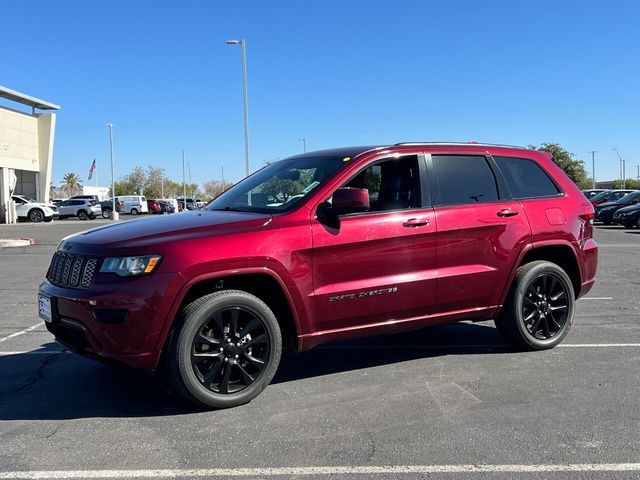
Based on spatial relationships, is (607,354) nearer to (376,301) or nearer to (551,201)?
(551,201)

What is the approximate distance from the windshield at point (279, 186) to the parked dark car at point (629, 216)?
925 inches

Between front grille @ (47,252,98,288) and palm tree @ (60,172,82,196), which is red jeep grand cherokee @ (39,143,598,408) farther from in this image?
palm tree @ (60,172,82,196)

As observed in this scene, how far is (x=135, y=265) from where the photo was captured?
3.96 m

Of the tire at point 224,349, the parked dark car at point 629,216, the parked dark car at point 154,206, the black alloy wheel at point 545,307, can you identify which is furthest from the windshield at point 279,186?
the parked dark car at point 154,206

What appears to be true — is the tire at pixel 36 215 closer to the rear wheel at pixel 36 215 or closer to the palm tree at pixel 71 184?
the rear wheel at pixel 36 215

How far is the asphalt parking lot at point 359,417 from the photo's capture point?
338 centimetres

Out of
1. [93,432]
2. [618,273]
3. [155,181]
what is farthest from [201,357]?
[155,181]

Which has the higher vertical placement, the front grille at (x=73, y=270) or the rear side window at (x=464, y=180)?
the rear side window at (x=464, y=180)

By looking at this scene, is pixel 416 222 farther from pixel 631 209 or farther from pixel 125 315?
pixel 631 209

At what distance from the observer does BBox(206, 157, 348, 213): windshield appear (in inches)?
187

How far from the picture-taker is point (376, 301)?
4660 millimetres

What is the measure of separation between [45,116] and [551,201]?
43770 mm

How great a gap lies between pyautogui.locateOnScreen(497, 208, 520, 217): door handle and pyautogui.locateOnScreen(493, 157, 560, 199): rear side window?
226 millimetres

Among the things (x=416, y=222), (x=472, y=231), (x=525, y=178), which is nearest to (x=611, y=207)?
(x=525, y=178)
